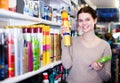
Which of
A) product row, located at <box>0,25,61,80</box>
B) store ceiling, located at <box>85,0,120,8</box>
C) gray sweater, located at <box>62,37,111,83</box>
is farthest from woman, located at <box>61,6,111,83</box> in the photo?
store ceiling, located at <box>85,0,120,8</box>

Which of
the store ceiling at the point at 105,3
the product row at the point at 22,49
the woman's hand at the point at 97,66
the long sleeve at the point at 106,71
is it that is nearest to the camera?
the product row at the point at 22,49

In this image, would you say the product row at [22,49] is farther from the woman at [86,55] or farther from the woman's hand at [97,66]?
the woman's hand at [97,66]

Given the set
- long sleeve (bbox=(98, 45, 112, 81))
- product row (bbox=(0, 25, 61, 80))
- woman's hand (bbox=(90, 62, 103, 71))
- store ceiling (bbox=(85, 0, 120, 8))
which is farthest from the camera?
store ceiling (bbox=(85, 0, 120, 8))

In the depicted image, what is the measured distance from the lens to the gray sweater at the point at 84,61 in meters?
2.18

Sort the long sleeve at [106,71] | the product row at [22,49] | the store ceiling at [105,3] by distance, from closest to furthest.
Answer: the product row at [22,49] < the long sleeve at [106,71] < the store ceiling at [105,3]

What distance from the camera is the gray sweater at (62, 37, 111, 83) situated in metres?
2.18

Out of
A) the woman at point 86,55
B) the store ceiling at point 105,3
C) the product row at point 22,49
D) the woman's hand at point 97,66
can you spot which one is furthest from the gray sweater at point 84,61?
the store ceiling at point 105,3

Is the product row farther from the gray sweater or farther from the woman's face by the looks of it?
the woman's face

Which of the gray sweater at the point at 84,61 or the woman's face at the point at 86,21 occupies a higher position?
the woman's face at the point at 86,21

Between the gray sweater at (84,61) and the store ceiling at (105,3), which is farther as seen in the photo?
the store ceiling at (105,3)

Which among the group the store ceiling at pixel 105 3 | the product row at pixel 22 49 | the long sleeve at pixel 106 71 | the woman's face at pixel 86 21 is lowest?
the long sleeve at pixel 106 71

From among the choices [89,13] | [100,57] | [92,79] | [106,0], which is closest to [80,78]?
[92,79]

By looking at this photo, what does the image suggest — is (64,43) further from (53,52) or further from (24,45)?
(24,45)

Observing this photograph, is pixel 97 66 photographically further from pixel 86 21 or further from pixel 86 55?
pixel 86 21
